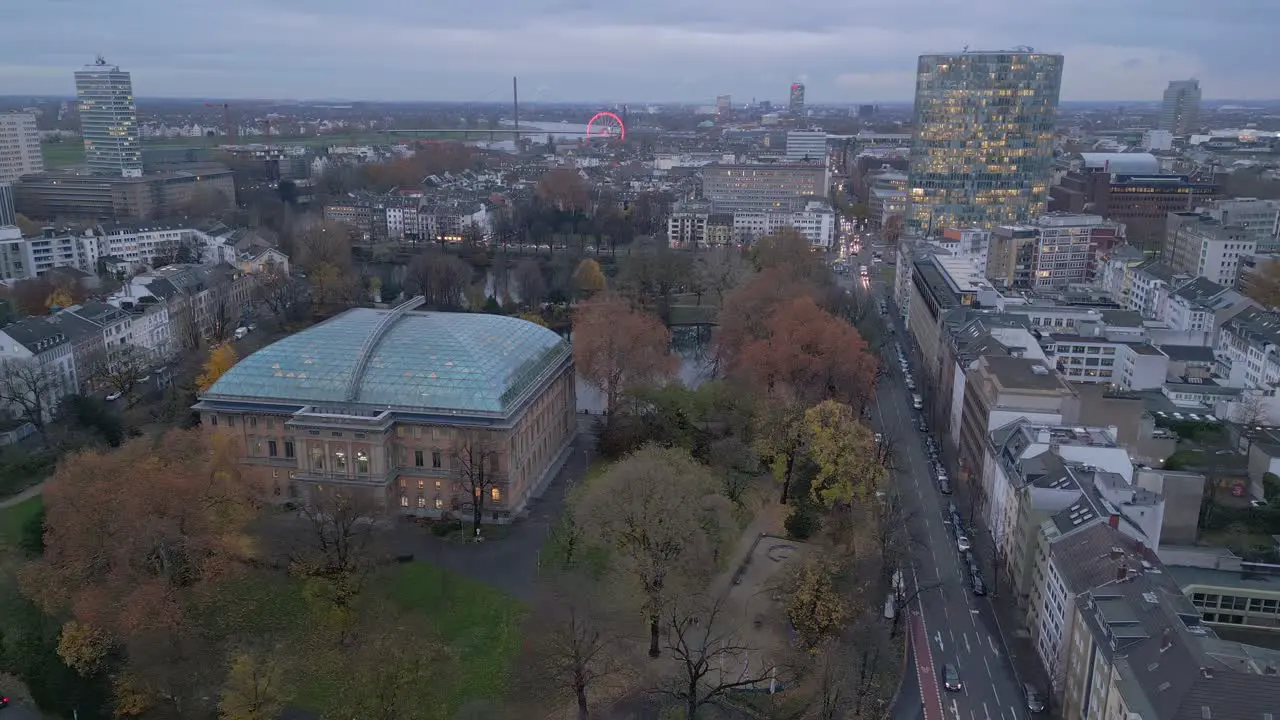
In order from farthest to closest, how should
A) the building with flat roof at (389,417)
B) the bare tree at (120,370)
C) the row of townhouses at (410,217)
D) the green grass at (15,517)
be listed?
the row of townhouses at (410,217) < the bare tree at (120,370) < the building with flat roof at (389,417) < the green grass at (15,517)

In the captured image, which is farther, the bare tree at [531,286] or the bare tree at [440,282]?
the bare tree at [531,286]

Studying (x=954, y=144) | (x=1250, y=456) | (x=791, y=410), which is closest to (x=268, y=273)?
(x=791, y=410)

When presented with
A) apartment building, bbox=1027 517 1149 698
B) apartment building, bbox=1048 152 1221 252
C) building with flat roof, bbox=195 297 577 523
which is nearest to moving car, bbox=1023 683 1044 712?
apartment building, bbox=1027 517 1149 698

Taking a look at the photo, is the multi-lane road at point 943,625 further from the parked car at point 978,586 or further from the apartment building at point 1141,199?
the apartment building at point 1141,199

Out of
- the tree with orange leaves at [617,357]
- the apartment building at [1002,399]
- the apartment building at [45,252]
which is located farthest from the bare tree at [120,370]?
the apartment building at [1002,399]

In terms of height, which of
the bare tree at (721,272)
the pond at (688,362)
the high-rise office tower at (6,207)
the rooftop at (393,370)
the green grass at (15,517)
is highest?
the high-rise office tower at (6,207)

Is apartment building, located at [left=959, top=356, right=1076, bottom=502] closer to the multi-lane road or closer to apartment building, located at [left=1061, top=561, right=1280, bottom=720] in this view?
the multi-lane road
